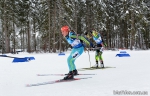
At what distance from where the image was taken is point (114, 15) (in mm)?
49594

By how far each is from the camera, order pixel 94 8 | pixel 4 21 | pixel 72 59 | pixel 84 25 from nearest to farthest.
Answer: pixel 72 59
pixel 4 21
pixel 94 8
pixel 84 25

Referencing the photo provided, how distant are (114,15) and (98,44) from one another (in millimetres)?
39505

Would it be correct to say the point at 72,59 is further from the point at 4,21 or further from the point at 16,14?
the point at 16,14

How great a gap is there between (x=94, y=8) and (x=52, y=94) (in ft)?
126

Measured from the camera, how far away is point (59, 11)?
33406mm

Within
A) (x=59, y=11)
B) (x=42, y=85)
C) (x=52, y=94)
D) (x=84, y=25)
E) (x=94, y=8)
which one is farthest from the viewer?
(x=84, y=25)

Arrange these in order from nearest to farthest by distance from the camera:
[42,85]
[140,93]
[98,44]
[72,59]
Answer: [140,93] → [42,85] → [72,59] → [98,44]

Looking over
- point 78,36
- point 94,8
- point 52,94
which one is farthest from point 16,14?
point 52,94

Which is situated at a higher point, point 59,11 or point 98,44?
point 59,11

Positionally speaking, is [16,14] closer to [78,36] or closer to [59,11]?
[59,11]

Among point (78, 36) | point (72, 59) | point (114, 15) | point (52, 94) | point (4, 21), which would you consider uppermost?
point (114, 15)

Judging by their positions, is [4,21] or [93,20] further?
[93,20]

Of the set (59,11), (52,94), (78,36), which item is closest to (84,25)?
(59,11)

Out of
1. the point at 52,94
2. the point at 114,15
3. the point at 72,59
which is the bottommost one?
the point at 52,94
